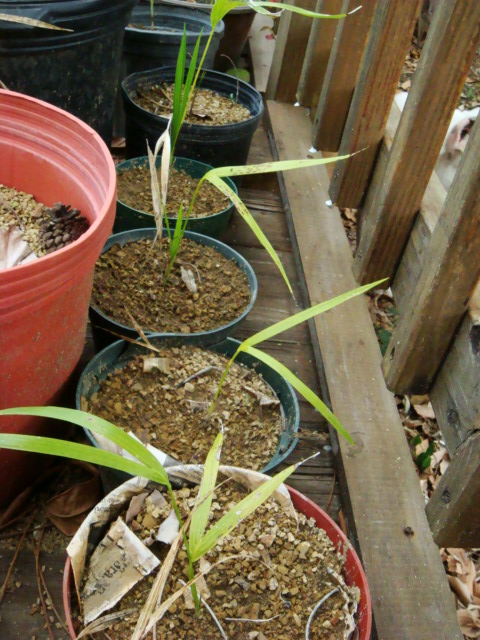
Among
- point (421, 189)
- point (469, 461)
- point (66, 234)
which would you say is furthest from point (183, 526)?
point (421, 189)

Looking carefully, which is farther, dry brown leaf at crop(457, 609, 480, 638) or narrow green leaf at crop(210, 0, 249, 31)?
dry brown leaf at crop(457, 609, 480, 638)

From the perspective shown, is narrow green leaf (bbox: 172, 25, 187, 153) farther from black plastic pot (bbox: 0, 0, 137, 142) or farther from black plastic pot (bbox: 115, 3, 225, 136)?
black plastic pot (bbox: 115, 3, 225, 136)

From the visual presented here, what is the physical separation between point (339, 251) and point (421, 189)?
0.50m

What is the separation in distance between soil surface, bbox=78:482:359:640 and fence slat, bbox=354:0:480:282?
584mm

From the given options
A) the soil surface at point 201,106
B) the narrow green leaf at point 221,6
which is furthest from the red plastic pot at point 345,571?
the soil surface at point 201,106

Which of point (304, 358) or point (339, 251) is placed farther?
point (339, 251)

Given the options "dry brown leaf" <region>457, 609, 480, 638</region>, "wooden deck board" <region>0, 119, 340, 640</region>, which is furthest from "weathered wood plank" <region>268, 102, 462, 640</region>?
"dry brown leaf" <region>457, 609, 480, 638</region>

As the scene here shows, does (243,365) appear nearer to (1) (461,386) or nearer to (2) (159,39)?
(1) (461,386)

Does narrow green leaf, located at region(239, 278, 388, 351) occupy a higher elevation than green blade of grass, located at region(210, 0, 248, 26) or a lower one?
lower

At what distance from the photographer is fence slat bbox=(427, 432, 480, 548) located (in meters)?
0.90

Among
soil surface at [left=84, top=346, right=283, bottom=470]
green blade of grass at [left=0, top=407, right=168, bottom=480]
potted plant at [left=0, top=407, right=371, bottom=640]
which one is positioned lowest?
soil surface at [left=84, top=346, right=283, bottom=470]

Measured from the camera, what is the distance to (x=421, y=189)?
1.23 metres

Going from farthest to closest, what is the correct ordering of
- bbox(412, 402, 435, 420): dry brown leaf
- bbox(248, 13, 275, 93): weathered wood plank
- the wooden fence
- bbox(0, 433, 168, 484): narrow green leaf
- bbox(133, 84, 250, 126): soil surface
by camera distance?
1. bbox(248, 13, 275, 93): weathered wood plank
2. bbox(412, 402, 435, 420): dry brown leaf
3. bbox(133, 84, 250, 126): soil surface
4. the wooden fence
5. bbox(0, 433, 168, 484): narrow green leaf

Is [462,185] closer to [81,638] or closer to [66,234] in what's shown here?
[66,234]
